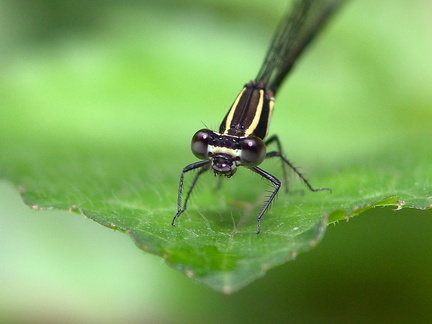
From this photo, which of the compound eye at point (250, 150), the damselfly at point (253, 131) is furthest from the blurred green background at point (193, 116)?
the compound eye at point (250, 150)

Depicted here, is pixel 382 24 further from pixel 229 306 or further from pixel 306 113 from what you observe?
pixel 229 306

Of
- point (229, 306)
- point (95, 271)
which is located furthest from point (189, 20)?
point (229, 306)

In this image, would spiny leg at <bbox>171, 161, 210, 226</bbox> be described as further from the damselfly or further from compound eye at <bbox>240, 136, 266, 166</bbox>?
compound eye at <bbox>240, 136, 266, 166</bbox>

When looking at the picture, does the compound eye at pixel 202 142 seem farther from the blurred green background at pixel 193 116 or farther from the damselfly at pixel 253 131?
the blurred green background at pixel 193 116

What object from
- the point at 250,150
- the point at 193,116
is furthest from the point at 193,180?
the point at 193,116

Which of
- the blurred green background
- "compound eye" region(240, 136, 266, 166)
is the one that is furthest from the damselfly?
the blurred green background

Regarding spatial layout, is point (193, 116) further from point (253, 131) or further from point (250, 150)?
point (250, 150)
